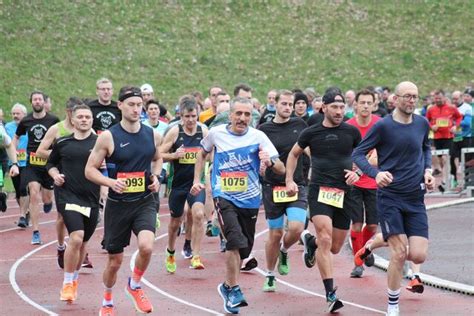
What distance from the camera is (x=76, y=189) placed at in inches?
512

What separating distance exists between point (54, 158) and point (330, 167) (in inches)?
121

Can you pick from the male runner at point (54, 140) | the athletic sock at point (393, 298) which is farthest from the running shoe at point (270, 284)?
the male runner at point (54, 140)

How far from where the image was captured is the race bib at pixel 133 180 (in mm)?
11047

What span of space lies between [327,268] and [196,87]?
28777 mm

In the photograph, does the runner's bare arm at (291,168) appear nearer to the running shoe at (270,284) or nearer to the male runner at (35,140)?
the running shoe at (270,284)

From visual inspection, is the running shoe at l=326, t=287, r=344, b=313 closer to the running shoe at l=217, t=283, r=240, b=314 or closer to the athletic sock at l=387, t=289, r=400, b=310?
the athletic sock at l=387, t=289, r=400, b=310

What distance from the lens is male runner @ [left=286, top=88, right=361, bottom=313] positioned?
12.1 meters

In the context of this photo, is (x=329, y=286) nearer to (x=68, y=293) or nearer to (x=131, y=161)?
(x=131, y=161)

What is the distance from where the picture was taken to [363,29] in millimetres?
45969

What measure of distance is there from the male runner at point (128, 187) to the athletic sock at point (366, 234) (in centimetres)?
350

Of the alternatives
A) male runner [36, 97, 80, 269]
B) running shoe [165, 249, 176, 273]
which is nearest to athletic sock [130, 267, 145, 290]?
running shoe [165, 249, 176, 273]

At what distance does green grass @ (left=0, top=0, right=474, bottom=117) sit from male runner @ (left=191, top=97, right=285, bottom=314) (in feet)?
83.3

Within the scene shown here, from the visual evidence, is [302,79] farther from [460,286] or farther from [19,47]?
[460,286]

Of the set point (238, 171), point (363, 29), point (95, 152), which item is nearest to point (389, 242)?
point (238, 171)
